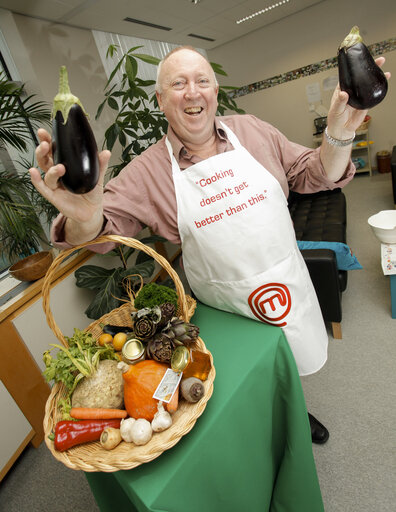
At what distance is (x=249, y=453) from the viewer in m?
0.84

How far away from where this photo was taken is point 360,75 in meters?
0.80

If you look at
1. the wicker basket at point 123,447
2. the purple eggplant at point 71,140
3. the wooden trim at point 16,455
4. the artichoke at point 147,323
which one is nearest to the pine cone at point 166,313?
the artichoke at point 147,323

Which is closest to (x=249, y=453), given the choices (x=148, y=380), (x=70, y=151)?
(x=148, y=380)

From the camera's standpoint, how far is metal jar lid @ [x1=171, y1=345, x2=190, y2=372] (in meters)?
0.78

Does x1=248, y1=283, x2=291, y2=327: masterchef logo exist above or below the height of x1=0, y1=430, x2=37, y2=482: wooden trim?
above

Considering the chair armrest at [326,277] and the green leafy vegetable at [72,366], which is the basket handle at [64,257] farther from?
the chair armrest at [326,277]

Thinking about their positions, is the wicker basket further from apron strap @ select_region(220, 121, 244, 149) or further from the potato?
apron strap @ select_region(220, 121, 244, 149)

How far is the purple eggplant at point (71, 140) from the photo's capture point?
63 centimetres

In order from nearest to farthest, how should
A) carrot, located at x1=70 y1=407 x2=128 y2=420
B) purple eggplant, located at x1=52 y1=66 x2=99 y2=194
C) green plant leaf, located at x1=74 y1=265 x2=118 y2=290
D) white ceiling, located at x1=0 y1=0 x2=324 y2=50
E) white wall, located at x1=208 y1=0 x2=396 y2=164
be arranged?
purple eggplant, located at x1=52 y1=66 x2=99 y2=194 < carrot, located at x1=70 y1=407 x2=128 y2=420 < green plant leaf, located at x1=74 y1=265 x2=118 y2=290 < white ceiling, located at x1=0 y1=0 x2=324 y2=50 < white wall, located at x1=208 y1=0 x2=396 y2=164

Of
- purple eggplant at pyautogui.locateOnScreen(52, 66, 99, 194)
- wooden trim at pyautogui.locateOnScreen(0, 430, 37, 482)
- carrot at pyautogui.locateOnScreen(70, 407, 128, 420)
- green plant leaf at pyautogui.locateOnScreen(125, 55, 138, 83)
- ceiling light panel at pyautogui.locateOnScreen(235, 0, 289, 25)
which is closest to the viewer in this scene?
purple eggplant at pyautogui.locateOnScreen(52, 66, 99, 194)

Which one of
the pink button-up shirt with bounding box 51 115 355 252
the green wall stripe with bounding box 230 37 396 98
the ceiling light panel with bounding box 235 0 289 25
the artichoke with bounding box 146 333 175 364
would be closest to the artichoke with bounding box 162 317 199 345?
the artichoke with bounding box 146 333 175 364

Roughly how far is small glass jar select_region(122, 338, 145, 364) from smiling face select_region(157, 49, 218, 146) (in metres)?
0.69

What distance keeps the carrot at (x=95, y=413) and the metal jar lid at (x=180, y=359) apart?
167 millimetres

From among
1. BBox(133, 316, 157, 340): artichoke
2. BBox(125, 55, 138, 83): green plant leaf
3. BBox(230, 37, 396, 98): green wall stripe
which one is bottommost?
BBox(133, 316, 157, 340): artichoke
